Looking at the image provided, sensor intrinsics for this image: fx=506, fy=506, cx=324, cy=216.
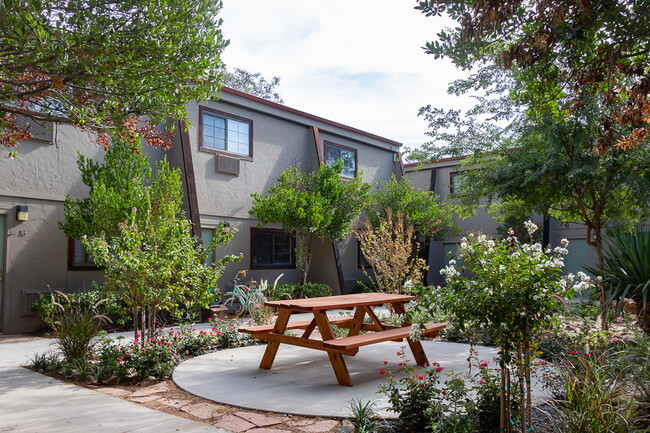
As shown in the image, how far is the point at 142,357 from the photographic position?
6.15 m

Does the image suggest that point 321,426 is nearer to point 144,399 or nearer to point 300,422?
point 300,422

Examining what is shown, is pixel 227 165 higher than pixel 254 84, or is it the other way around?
pixel 254 84

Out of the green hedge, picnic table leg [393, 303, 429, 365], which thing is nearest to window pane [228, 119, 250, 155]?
the green hedge

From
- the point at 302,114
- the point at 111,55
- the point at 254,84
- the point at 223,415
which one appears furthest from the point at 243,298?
the point at 254,84

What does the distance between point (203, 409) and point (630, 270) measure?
20.3ft

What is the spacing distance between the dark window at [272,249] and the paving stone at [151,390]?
8.41 metres

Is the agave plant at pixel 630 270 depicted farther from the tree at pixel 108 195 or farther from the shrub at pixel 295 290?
the tree at pixel 108 195

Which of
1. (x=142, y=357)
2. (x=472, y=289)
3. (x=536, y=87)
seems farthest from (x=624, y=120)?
(x=142, y=357)

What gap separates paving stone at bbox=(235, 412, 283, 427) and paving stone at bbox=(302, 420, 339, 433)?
32 cm

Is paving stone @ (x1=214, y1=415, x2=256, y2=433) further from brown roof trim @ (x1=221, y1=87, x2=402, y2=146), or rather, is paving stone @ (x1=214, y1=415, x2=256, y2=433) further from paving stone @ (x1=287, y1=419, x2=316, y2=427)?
brown roof trim @ (x1=221, y1=87, x2=402, y2=146)

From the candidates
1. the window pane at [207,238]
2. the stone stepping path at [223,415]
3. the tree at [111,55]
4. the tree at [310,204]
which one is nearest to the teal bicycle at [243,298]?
the window pane at [207,238]

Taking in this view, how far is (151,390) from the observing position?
5.57m

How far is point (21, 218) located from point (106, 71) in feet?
20.7

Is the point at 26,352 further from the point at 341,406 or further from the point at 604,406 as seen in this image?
the point at 604,406
